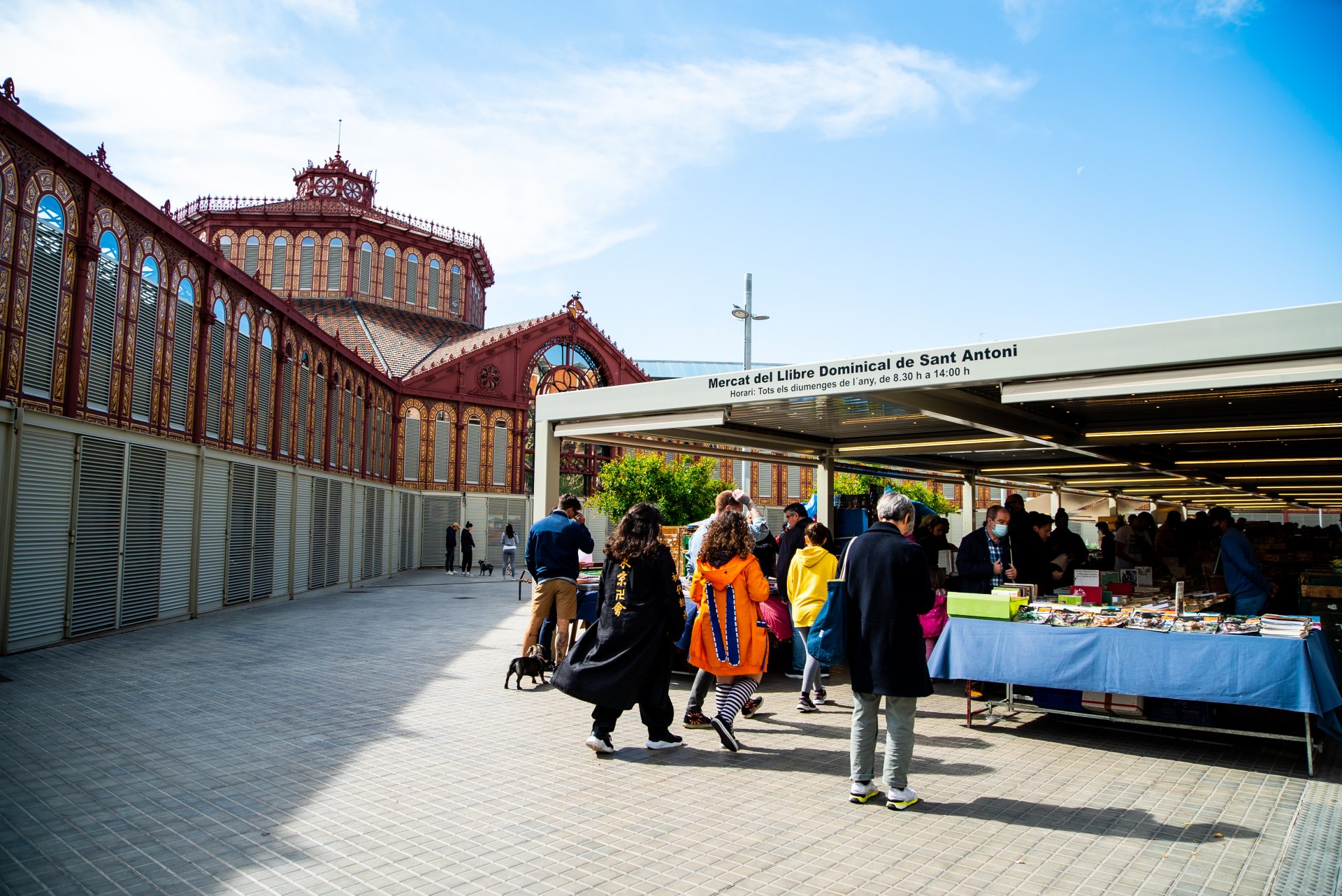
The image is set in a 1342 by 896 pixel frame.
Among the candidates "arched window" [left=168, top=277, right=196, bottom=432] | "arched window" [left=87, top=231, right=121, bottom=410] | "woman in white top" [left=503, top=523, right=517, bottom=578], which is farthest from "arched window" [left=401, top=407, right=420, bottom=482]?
"arched window" [left=87, top=231, right=121, bottom=410]

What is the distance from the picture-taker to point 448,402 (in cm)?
3997

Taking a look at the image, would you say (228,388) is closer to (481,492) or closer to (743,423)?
(743,423)

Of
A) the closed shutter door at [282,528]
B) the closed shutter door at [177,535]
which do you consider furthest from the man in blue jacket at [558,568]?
the closed shutter door at [282,528]

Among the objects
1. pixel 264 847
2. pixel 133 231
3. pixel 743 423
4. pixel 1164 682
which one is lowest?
pixel 264 847

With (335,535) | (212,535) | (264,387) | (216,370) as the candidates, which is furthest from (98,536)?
→ (335,535)

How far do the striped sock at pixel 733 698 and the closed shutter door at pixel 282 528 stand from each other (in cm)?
1488

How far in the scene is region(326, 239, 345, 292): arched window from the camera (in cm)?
4300

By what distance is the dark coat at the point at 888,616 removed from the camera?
5711 mm

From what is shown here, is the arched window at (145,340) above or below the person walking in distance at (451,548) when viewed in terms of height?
above

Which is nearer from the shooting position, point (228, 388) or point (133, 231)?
point (133, 231)

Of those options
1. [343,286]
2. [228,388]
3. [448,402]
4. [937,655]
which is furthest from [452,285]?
[937,655]

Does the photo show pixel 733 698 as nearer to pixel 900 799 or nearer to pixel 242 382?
pixel 900 799

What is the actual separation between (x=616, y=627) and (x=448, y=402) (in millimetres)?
34342

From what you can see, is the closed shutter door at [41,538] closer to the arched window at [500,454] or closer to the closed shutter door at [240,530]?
the closed shutter door at [240,530]
